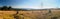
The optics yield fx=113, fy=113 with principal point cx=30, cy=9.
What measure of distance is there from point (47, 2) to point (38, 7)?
0.38 feet

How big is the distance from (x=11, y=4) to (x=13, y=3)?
0.08 ft

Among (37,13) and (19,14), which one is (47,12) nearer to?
(37,13)

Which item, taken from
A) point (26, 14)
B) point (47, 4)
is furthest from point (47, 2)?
point (26, 14)

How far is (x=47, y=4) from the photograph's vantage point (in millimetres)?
1271

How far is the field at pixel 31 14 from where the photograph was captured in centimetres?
123

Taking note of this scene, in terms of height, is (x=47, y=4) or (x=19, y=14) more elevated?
(x=47, y=4)

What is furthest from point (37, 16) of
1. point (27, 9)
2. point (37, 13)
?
point (27, 9)

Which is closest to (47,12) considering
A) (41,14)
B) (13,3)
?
(41,14)

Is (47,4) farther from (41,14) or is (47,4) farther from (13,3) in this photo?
(13,3)

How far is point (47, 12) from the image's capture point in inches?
50.8

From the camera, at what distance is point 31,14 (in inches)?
49.6

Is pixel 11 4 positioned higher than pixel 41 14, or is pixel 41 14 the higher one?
pixel 11 4

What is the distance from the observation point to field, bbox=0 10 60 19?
123 centimetres

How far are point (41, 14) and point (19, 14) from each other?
0.25m
